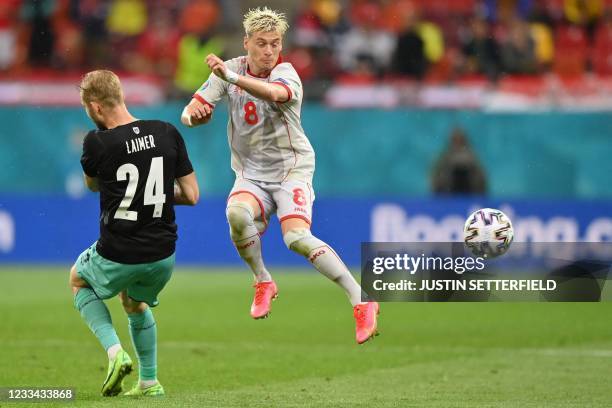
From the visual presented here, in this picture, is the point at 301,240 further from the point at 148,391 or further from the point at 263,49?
the point at 148,391

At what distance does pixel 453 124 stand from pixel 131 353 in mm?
9136

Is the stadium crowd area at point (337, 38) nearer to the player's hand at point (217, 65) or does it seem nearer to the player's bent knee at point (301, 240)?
the player's bent knee at point (301, 240)

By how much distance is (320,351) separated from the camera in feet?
37.1

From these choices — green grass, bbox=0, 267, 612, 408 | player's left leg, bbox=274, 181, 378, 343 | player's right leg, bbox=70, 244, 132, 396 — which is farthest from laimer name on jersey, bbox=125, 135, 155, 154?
green grass, bbox=0, 267, 612, 408

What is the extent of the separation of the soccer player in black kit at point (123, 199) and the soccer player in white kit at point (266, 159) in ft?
2.16

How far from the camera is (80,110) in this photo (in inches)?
760

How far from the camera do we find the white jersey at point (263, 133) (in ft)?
28.1

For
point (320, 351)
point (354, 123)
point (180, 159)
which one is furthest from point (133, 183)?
point (354, 123)

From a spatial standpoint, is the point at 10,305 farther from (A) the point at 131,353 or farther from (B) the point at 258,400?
(B) the point at 258,400

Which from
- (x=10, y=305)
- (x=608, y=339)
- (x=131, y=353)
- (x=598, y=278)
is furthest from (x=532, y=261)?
(x=10, y=305)

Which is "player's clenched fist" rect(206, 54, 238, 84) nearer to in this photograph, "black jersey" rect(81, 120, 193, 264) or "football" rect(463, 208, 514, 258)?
"black jersey" rect(81, 120, 193, 264)

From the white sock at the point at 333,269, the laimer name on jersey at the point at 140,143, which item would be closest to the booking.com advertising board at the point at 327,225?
the white sock at the point at 333,269

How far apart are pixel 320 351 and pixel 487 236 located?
2.91 m

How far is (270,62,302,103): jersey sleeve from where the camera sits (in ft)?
27.0
